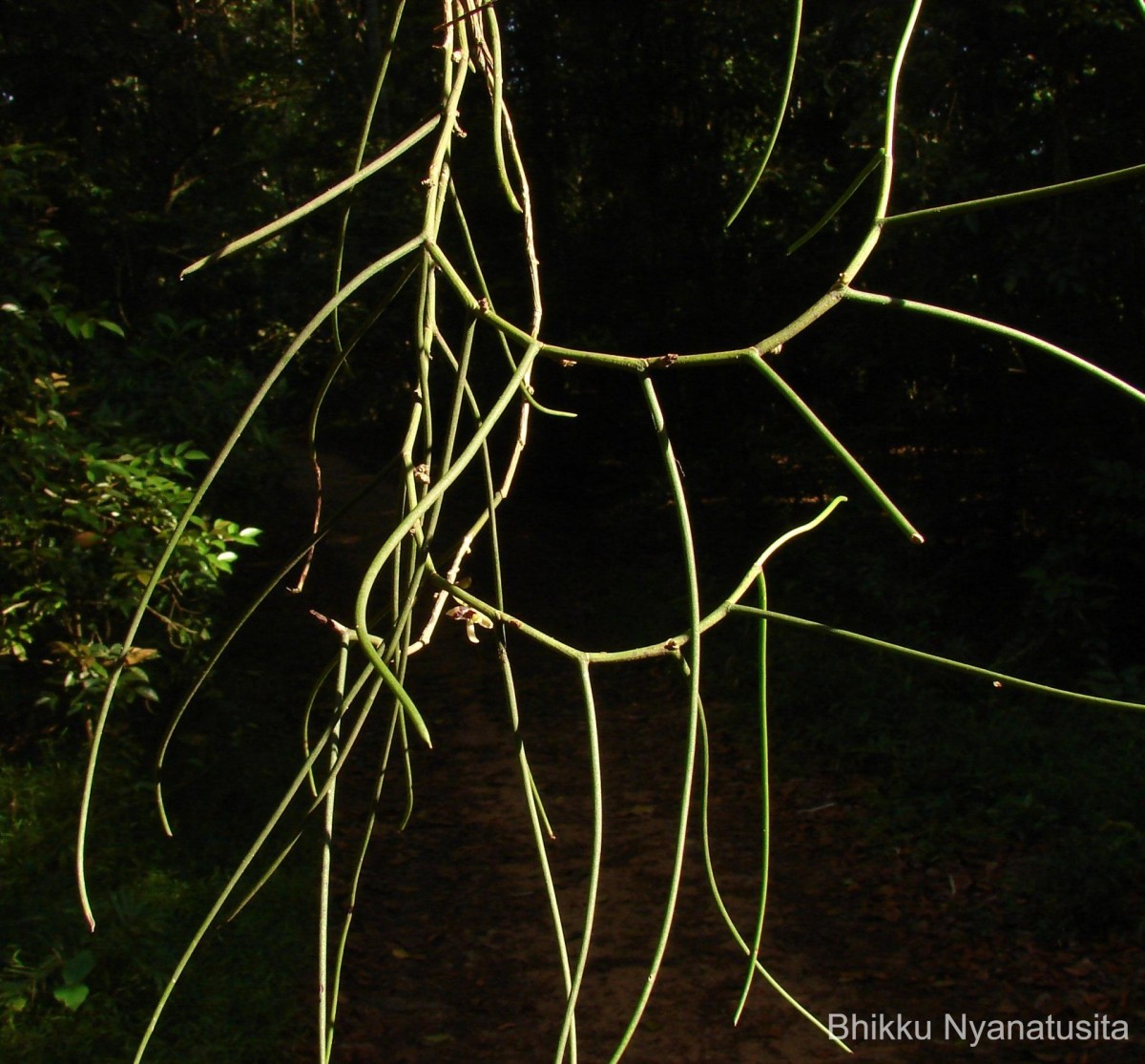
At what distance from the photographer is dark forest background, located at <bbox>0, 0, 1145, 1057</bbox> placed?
416cm

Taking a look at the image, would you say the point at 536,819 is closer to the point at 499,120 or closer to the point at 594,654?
the point at 594,654

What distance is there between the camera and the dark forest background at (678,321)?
4.16 m

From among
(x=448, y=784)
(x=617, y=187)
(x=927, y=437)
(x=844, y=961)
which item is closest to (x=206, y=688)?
(x=448, y=784)

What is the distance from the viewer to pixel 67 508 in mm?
3902

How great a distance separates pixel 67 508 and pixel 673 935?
256 cm

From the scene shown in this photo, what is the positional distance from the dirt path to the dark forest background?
337 mm

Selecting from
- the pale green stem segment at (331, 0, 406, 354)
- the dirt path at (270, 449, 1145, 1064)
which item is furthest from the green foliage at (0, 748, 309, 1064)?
the pale green stem segment at (331, 0, 406, 354)

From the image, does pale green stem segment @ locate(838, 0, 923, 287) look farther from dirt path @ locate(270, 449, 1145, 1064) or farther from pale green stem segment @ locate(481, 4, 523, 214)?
→ dirt path @ locate(270, 449, 1145, 1064)

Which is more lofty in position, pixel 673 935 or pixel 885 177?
pixel 885 177

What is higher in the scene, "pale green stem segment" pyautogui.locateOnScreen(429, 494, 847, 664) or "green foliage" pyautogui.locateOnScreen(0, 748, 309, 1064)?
"pale green stem segment" pyautogui.locateOnScreen(429, 494, 847, 664)

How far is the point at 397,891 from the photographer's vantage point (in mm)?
4574

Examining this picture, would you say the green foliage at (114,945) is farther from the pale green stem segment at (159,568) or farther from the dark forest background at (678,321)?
the pale green stem segment at (159,568)

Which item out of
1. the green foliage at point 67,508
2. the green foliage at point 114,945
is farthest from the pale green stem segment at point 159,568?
the green foliage at point 67,508

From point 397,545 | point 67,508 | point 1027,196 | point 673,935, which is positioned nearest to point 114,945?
point 67,508
